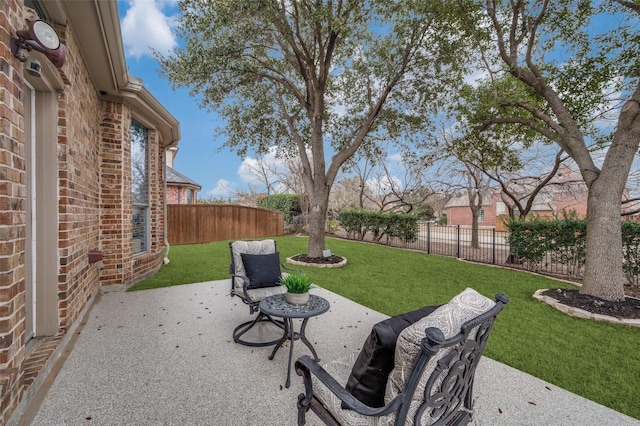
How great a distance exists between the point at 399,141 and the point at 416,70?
7.65 feet

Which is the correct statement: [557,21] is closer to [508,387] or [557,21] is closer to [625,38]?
[625,38]

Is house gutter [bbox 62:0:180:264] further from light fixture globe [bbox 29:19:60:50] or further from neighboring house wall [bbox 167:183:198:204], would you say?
neighboring house wall [bbox 167:183:198:204]

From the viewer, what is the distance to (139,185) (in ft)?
19.4

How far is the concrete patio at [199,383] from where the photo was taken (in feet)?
6.84

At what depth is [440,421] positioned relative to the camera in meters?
1.42

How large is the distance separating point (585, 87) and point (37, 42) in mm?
8042

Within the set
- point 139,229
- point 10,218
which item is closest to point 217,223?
point 139,229

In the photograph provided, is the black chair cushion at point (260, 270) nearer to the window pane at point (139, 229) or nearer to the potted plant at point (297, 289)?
the potted plant at point (297, 289)

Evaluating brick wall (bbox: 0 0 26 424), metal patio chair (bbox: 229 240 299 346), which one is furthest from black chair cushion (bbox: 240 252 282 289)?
brick wall (bbox: 0 0 26 424)

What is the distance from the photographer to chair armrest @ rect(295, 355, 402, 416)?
119cm

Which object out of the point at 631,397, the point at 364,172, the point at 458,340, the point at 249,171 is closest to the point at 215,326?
the point at 458,340

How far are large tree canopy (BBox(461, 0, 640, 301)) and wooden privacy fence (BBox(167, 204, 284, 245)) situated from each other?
10100 millimetres

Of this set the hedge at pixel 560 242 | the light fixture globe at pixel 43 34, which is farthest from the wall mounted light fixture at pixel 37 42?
the hedge at pixel 560 242

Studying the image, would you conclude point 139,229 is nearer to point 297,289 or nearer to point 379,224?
point 297,289
